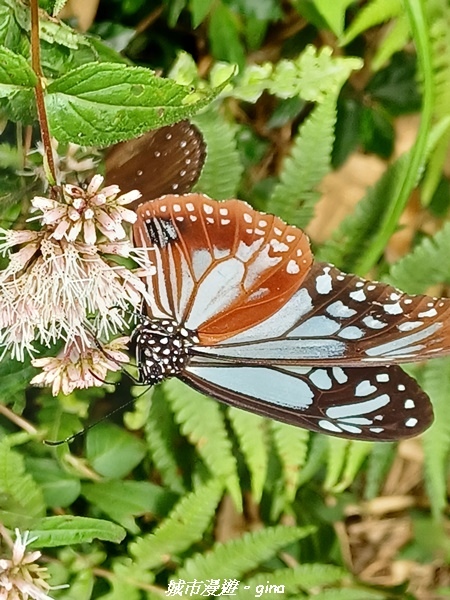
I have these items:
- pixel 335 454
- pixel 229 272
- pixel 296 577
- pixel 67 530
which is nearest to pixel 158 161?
pixel 229 272

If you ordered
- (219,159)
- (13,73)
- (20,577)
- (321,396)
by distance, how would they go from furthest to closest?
(219,159)
(321,396)
(20,577)
(13,73)

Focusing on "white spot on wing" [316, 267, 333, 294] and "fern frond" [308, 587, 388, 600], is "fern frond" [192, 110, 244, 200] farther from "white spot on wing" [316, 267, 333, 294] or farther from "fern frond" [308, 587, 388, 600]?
"fern frond" [308, 587, 388, 600]

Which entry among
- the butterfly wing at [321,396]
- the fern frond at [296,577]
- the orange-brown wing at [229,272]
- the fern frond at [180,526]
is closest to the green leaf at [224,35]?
the orange-brown wing at [229,272]

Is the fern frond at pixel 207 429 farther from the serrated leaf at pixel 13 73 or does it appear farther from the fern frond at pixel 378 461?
the serrated leaf at pixel 13 73

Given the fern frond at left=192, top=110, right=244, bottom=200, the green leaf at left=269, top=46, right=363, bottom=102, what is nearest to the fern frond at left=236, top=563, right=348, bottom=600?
the fern frond at left=192, top=110, right=244, bottom=200

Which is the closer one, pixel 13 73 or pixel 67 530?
pixel 13 73

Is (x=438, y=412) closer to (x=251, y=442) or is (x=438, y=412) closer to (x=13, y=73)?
(x=251, y=442)
